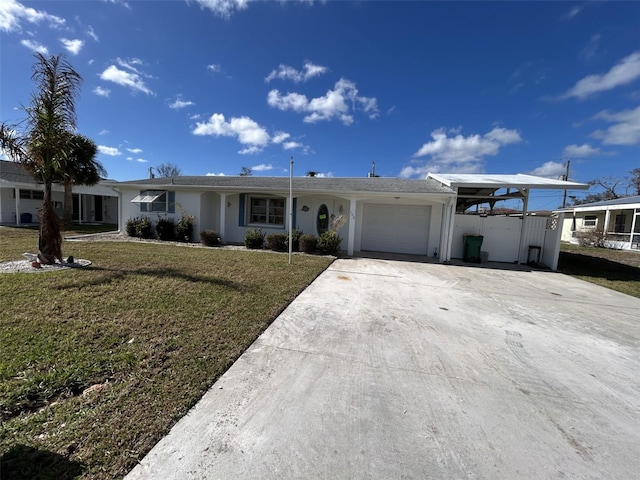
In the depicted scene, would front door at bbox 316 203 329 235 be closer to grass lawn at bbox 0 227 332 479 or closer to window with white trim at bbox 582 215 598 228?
grass lawn at bbox 0 227 332 479

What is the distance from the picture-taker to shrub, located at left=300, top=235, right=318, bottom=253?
34.0 ft

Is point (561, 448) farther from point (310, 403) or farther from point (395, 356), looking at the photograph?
point (310, 403)

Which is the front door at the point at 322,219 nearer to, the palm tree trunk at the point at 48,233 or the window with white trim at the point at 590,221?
the palm tree trunk at the point at 48,233

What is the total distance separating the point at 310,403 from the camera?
7.93 feet

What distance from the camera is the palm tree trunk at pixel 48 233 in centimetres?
644

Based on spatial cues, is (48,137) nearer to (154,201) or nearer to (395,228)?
(154,201)

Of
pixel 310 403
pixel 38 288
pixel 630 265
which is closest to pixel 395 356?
pixel 310 403

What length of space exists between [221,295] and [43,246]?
198 inches

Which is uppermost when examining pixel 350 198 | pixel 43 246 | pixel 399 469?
pixel 350 198

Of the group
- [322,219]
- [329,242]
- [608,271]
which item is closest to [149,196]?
[322,219]

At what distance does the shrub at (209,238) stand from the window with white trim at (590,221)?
91.0 feet

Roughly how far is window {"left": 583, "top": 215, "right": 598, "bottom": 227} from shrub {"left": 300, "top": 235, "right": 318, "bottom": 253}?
24421 mm

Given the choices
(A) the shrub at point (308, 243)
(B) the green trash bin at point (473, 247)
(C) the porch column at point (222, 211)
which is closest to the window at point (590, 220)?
(B) the green trash bin at point (473, 247)

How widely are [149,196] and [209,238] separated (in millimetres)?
4113
